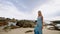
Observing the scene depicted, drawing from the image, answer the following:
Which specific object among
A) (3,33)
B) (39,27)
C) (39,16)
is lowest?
(3,33)

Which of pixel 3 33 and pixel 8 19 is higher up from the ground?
pixel 8 19

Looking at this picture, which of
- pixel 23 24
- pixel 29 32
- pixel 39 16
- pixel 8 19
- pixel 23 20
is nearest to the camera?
pixel 39 16

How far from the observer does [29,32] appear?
5766 mm

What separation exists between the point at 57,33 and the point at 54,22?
2193 mm

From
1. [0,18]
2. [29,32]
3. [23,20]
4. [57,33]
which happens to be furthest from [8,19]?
[57,33]

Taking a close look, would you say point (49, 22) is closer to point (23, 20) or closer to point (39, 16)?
point (23, 20)

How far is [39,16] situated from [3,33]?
2.58 metres

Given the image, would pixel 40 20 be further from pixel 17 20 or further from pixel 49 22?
pixel 17 20

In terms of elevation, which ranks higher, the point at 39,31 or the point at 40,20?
the point at 40,20

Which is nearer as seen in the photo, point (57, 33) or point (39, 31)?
point (39, 31)

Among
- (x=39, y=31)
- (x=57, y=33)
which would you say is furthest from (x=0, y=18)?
(x=39, y=31)

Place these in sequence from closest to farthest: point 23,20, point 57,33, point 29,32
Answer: point 57,33, point 29,32, point 23,20

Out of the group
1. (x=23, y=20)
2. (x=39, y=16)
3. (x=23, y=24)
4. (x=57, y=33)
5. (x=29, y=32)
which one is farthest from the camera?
(x=23, y=20)

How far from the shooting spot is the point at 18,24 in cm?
771
